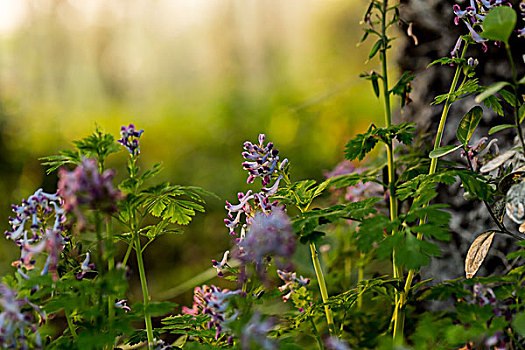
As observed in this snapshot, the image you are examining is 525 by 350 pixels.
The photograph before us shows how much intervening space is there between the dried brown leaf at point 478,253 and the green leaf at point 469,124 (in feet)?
0.77

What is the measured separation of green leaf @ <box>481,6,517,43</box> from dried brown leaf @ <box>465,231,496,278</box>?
0.49 m

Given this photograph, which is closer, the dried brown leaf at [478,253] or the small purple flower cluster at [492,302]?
the small purple flower cluster at [492,302]

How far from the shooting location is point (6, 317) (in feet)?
2.48

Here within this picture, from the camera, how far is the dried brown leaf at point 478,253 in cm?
108

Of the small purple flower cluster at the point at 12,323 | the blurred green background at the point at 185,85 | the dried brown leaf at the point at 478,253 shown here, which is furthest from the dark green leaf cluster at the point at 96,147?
the blurred green background at the point at 185,85

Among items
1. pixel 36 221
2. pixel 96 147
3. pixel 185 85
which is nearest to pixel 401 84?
pixel 96 147

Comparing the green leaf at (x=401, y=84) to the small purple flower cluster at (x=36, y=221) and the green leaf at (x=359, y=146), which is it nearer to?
the green leaf at (x=359, y=146)

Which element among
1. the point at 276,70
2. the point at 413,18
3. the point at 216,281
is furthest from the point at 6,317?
the point at 276,70

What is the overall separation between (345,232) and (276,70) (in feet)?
18.0

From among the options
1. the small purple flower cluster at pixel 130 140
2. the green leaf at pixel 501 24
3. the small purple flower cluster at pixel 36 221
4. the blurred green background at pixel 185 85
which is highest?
the blurred green background at pixel 185 85

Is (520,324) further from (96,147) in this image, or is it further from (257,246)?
(96,147)

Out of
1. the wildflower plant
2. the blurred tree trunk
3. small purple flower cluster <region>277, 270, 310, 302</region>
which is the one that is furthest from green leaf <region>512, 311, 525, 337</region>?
the blurred tree trunk

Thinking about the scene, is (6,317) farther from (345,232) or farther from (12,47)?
(12,47)

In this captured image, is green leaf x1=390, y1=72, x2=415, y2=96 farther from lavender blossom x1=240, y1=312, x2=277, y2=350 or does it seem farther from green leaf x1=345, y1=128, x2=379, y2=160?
lavender blossom x1=240, y1=312, x2=277, y2=350
